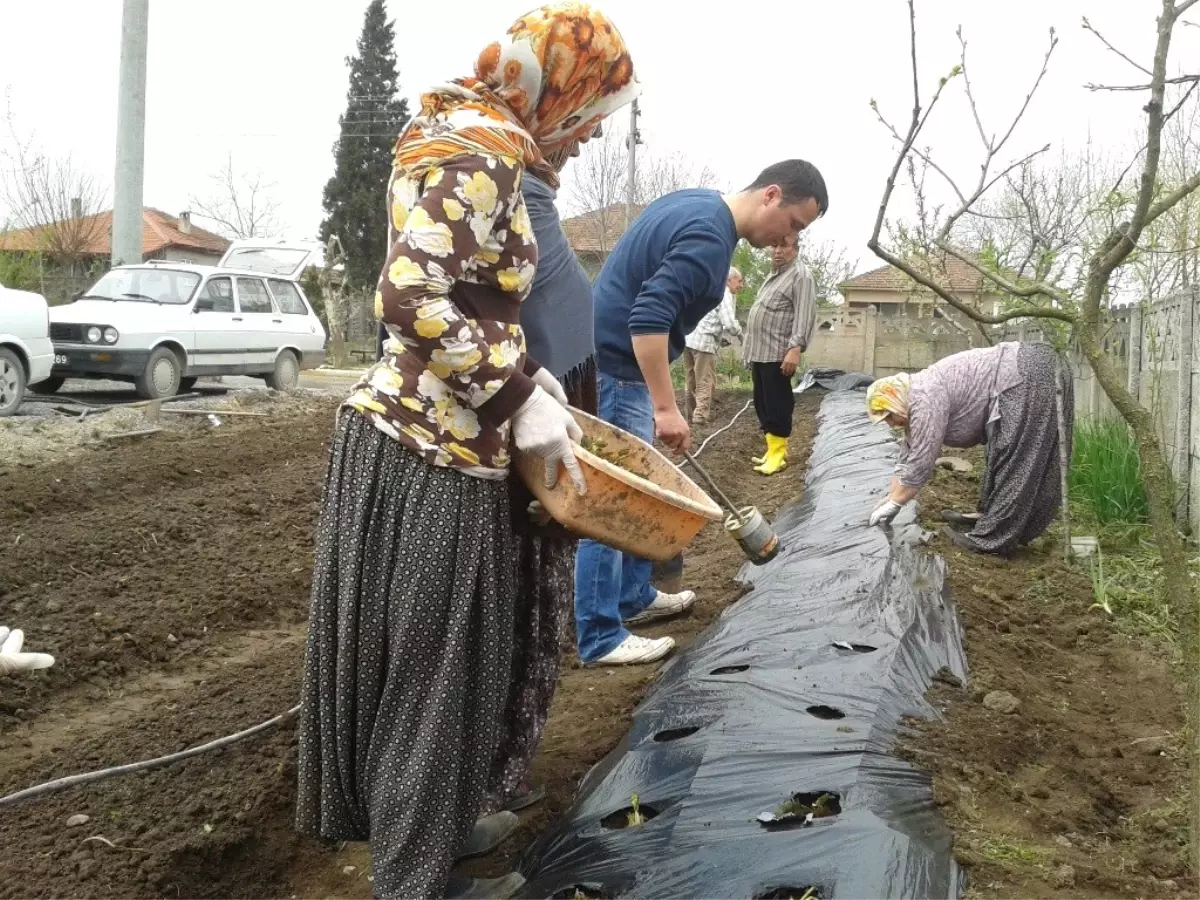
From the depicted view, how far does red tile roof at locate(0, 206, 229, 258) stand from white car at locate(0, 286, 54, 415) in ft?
41.8

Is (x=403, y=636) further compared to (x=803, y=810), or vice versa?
(x=803, y=810)

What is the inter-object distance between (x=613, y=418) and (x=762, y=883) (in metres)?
1.62

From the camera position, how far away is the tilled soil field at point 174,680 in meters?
2.11

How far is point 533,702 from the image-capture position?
6.38 feet

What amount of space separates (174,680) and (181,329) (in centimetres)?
702

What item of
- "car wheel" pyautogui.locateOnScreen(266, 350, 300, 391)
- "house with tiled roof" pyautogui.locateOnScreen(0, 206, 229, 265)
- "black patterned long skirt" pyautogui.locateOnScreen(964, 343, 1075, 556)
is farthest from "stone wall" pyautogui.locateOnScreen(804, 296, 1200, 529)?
"house with tiled roof" pyautogui.locateOnScreen(0, 206, 229, 265)

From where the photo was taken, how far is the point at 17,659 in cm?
301

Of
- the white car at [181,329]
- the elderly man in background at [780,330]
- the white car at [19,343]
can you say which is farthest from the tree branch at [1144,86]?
the white car at [181,329]

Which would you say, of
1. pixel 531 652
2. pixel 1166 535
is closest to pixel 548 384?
pixel 531 652

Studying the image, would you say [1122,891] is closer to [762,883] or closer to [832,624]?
[762,883]

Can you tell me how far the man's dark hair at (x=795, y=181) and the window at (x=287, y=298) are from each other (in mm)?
9160

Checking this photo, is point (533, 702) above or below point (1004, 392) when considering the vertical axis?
below

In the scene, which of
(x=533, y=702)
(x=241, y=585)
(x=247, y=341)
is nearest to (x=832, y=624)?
(x=533, y=702)

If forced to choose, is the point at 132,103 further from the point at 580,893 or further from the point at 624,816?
the point at 580,893
